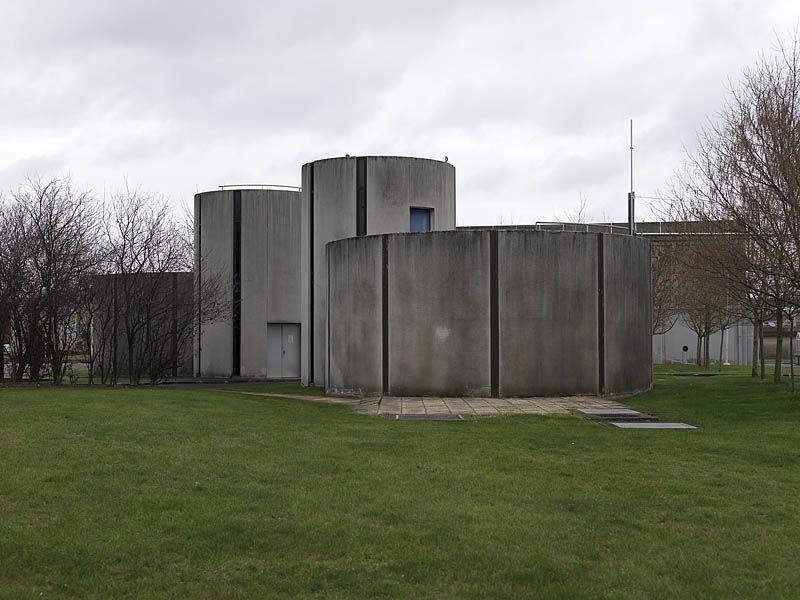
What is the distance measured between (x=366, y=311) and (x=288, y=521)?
51.6 ft

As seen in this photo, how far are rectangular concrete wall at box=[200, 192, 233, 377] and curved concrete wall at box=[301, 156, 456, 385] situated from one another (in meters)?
7.16

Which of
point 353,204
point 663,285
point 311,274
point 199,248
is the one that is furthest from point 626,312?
point 199,248

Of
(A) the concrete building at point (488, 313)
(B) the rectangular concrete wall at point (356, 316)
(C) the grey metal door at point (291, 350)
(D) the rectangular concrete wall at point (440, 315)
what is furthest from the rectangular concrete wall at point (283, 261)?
(D) the rectangular concrete wall at point (440, 315)

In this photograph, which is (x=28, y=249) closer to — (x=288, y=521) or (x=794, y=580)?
(x=288, y=521)

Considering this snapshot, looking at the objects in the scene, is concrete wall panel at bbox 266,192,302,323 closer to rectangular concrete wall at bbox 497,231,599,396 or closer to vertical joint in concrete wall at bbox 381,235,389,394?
vertical joint in concrete wall at bbox 381,235,389,394

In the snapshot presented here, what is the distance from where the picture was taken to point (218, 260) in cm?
3569

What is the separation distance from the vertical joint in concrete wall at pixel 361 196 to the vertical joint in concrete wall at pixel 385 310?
5063 mm

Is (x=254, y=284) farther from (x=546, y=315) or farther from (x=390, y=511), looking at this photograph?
(x=390, y=511)

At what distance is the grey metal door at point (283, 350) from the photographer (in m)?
35.3

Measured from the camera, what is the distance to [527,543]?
719 cm

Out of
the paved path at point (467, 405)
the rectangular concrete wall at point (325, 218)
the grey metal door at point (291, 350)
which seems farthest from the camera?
the grey metal door at point (291, 350)

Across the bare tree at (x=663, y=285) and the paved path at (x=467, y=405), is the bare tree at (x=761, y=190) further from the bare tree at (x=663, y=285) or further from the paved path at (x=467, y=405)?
the bare tree at (x=663, y=285)

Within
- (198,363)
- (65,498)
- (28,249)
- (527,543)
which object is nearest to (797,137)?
(527,543)

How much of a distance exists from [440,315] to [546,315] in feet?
8.75
